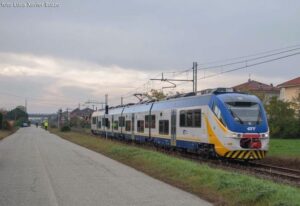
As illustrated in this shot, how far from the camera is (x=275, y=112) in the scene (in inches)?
2472

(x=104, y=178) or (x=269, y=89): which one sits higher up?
(x=269, y=89)

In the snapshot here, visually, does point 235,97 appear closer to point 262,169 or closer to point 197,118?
point 197,118

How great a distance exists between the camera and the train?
22.0m

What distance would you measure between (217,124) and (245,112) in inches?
49.7

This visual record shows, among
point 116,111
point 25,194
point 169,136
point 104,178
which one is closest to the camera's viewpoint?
point 25,194

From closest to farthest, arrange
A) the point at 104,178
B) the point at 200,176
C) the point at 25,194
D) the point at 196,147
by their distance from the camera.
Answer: the point at 25,194, the point at 200,176, the point at 104,178, the point at 196,147

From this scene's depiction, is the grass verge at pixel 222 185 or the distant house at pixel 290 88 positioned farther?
the distant house at pixel 290 88

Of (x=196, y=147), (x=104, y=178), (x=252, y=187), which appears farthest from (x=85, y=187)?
(x=196, y=147)

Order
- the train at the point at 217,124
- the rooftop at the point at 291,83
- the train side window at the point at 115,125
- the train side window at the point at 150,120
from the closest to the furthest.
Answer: the train at the point at 217,124 → the train side window at the point at 150,120 → the train side window at the point at 115,125 → the rooftop at the point at 291,83

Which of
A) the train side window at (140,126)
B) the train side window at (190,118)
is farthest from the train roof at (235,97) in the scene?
the train side window at (140,126)

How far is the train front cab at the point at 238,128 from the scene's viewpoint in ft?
71.7

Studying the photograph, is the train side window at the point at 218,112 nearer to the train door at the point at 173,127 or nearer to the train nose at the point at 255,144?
the train nose at the point at 255,144

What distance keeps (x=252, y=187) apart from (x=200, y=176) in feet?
11.4

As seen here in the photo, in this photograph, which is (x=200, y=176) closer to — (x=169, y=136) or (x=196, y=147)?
(x=196, y=147)
